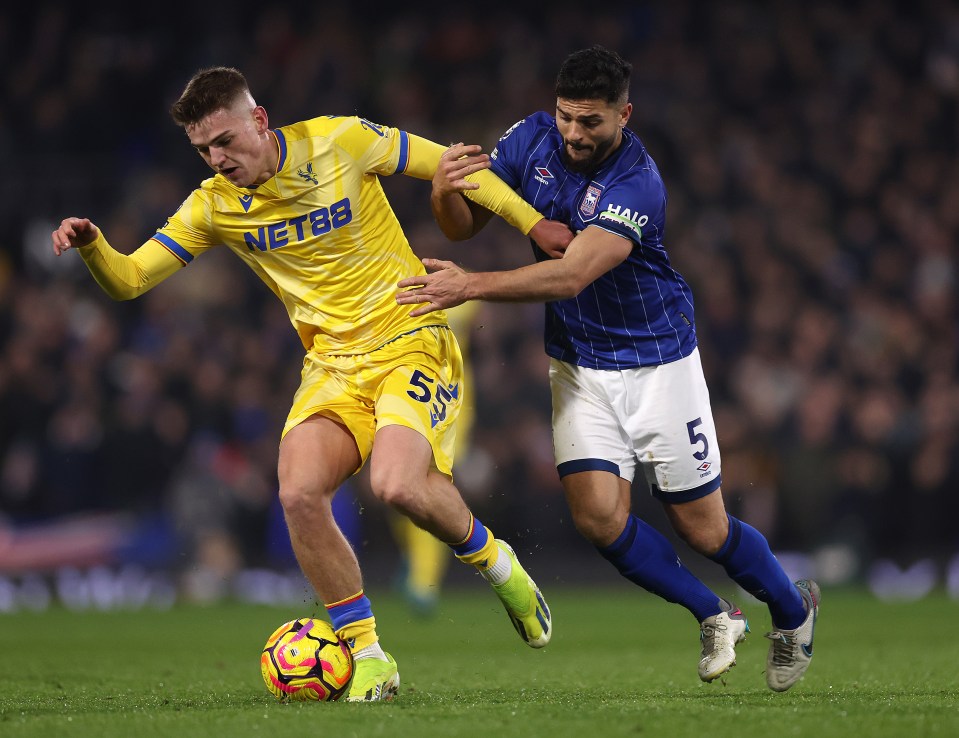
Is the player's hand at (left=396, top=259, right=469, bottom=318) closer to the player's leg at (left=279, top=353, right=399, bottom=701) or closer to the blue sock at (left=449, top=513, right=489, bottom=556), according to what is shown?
the player's leg at (left=279, top=353, right=399, bottom=701)

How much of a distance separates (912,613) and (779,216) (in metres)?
5.37

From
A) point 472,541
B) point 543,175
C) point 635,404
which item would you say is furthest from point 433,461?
point 543,175

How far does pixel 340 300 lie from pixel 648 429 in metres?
1.40

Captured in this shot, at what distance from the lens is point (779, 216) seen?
1480 centimetres

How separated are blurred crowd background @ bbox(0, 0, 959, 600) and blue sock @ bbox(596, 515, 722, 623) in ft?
14.4

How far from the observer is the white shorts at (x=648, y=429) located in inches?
231

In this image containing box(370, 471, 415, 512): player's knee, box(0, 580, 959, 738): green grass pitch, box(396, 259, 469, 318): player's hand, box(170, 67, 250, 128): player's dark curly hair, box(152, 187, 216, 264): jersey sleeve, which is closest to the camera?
box(0, 580, 959, 738): green grass pitch

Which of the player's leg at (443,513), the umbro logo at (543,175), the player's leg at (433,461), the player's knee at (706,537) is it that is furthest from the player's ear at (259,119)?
the player's knee at (706,537)

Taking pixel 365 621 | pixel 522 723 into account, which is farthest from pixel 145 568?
pixel 522 723

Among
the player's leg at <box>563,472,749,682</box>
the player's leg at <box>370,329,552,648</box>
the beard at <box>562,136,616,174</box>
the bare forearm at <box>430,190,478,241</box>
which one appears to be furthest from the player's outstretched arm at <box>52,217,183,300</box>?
the player's leg at <box>563,472,749,682</box>

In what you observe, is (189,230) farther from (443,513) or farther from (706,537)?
(706,537)

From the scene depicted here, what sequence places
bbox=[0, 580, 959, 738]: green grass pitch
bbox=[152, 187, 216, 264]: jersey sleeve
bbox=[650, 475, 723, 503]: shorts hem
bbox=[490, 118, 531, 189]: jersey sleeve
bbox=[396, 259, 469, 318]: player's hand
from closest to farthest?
1. bbox=[0, 580, 959, 738]: green grass pitch
2. bbox=[396, 259, 469, 318]: player's hand
3. bbox=[650, 475, 723, 503]: shorts hem
4. bbox=[152, 187, 216, 264]: jersey sleeve
5. bbox=[490, 118, 531, 189]: jersey sleeve

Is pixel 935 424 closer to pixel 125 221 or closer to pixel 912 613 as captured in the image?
pixel 912 613

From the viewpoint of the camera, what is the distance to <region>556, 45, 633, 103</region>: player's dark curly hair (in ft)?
18.1
